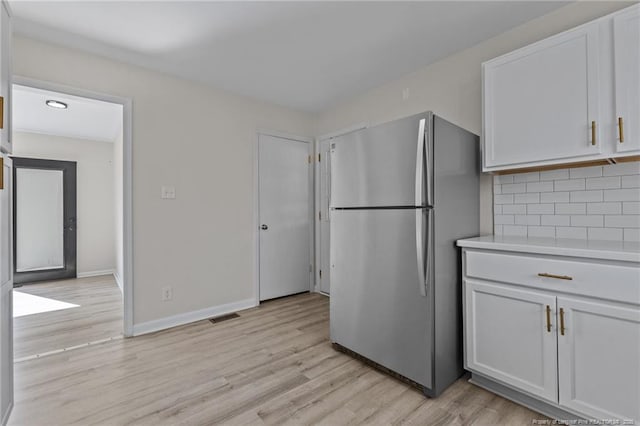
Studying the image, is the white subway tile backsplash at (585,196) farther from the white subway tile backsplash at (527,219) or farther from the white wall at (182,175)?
the white wall at (182,175)

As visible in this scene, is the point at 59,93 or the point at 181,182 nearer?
the point at 59,93

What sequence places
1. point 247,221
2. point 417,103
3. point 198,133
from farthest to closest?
point 247,221 → point 198,133 → point 417,103

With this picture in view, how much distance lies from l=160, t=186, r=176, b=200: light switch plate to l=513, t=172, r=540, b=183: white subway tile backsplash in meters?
2.95

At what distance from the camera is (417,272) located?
178 centimetres

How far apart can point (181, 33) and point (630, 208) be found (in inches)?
125

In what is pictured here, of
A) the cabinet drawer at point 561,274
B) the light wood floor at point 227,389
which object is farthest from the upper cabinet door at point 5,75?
the cabinet drawer at point 561,274

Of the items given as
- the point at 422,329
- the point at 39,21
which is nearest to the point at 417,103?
the point at 422,329

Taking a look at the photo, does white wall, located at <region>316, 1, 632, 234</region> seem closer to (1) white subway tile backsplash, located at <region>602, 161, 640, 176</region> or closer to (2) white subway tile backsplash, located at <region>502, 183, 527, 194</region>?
(2) white subway tile backsplash, located at <region>502, 183, 527, 194</region>

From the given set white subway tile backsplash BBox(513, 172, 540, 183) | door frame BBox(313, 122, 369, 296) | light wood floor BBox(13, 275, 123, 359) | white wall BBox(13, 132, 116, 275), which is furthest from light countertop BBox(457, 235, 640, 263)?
white wall BBox(13, 132, 116, 275)

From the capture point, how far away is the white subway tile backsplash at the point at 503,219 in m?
2.18

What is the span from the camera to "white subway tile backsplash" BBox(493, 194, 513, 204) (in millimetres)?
2181

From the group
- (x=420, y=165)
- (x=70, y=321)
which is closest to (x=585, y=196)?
(x=420, y=165)

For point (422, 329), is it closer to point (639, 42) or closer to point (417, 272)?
point (417, 272)

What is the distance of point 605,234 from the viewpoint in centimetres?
179
